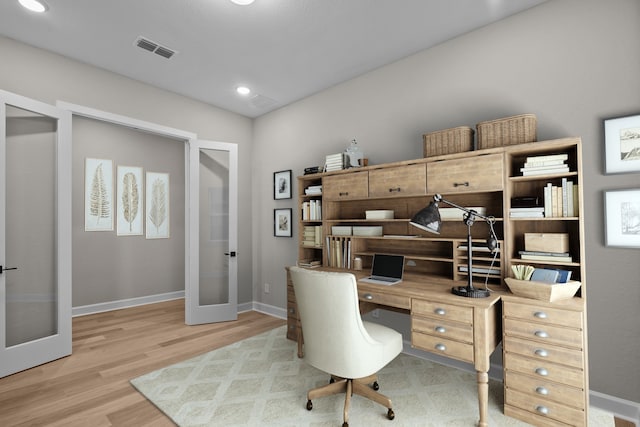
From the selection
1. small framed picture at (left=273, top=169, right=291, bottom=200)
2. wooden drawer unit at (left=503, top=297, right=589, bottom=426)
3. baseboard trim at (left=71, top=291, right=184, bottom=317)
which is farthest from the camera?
baseboard trim at (left=71, top=291, right=184, bottom=317)

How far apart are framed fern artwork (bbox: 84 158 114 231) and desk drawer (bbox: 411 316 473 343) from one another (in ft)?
15.1

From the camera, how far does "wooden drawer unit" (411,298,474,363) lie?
199 cm

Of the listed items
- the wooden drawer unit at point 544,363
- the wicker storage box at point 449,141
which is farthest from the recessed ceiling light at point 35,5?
the wooden drawer unit at point 544,363

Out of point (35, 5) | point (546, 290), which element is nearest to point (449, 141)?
point (546, 290)

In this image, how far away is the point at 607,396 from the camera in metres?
2.12

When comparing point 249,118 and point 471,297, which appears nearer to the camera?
point 471,297

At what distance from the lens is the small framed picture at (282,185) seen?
423 cm

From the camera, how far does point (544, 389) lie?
191 cm

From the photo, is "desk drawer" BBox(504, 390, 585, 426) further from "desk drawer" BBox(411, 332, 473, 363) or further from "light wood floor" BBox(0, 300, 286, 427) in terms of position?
"light wood floor" BBox(0, 300, 286, 427)

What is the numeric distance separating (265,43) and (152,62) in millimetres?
1285

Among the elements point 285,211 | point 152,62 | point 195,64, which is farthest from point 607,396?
point 152,62

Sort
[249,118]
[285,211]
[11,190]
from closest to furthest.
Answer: [11,190] < [285,211] < [249,118]

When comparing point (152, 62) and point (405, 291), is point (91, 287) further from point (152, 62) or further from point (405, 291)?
point (405, 291)

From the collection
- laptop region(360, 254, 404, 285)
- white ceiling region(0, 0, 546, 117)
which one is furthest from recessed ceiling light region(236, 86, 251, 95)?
laptop region(360, 254, 404, 285)
